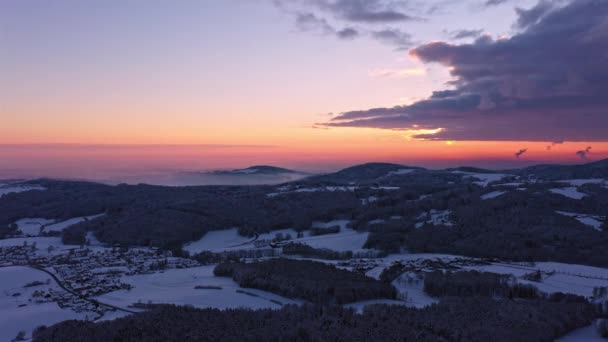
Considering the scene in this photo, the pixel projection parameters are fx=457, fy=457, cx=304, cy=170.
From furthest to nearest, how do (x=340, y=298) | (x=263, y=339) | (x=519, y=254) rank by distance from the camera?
1. (x=519, y=254)
2. (x=340, y=298)
3. (x=263, y=339)

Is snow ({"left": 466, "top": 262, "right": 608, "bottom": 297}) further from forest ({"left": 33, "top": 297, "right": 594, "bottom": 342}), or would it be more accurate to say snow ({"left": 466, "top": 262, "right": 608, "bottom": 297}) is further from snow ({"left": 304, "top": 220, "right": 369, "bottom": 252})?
snow ({"left": 304, "top": 220, "right": 369, "bottom": 252})

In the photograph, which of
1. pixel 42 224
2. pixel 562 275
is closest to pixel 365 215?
pixel 562 275

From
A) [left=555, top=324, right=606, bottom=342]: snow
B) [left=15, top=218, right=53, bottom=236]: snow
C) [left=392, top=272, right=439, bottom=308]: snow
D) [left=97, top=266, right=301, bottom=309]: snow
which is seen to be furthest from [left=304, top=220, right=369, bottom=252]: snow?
[left=15, top=218, right=53, bottom=236]: snow

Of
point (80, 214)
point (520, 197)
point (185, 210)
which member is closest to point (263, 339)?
point (520, 197)

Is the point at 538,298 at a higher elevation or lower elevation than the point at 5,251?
higher

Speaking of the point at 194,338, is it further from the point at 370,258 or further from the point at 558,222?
the point at 558,222

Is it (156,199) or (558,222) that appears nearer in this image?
(558,222)

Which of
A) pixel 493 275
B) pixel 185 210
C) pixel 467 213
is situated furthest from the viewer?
pixel 185 210
